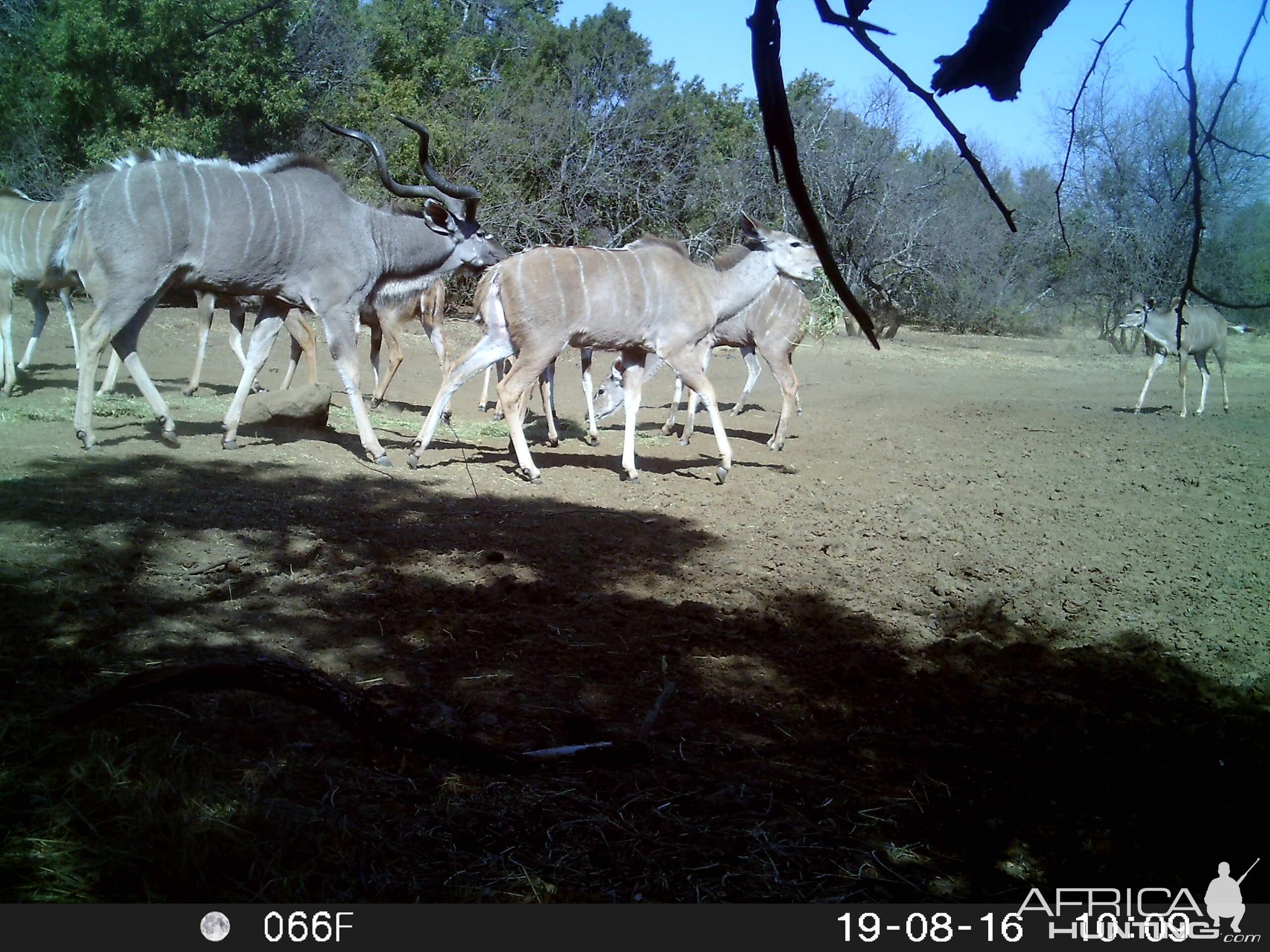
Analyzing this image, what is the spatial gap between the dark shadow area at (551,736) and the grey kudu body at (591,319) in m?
2.58

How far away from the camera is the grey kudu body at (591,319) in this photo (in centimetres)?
840

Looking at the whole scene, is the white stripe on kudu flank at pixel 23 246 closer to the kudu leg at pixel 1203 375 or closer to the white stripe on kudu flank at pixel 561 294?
the white stripe on kudu flank at pixel 561 294

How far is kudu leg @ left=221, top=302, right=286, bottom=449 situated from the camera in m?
8.37

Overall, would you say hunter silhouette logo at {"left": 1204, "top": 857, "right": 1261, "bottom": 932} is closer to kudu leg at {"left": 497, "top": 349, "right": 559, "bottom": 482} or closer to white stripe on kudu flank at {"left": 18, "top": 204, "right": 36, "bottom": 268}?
kudu leg at {"left": 497, "top": 349, "right": 559, "bottom": 482}

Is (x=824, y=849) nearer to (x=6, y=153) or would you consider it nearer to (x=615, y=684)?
(x=615, y=684)

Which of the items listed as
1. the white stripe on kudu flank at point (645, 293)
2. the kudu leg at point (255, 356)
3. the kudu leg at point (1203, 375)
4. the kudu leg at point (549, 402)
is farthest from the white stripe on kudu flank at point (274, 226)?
the kudu leg at point (1203, 375)

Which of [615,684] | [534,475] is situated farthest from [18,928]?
[534,475]

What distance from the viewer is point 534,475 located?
26.7 feet

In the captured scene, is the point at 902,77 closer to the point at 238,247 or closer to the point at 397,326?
the point at 238,247

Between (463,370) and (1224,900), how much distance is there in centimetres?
696

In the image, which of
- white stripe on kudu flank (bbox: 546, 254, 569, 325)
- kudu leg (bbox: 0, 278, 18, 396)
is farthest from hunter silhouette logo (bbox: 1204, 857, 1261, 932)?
kudu leg (bbox: 0, 278, 18, 396)

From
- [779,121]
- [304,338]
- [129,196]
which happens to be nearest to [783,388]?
[304,338]

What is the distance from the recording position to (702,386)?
28.7 ft

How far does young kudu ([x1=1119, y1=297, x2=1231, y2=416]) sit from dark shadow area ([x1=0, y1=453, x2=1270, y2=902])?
1030cm
